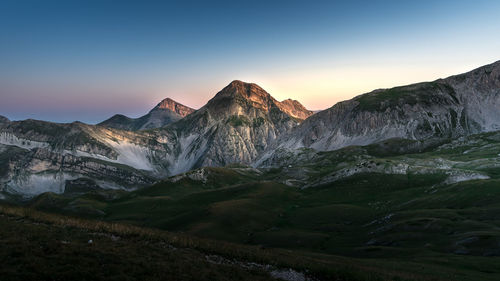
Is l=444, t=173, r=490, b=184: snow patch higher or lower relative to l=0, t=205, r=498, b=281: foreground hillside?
lower

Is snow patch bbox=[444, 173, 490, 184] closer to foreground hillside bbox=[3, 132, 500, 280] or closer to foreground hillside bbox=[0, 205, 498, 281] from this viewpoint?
foreground hillside bbox=[3, 132, 500, 280]

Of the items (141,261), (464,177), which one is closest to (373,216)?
(464,177)

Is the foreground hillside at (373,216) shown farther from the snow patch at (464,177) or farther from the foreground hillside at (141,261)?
the foreground hillside at (141,261)

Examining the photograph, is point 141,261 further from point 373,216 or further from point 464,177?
point 464,177

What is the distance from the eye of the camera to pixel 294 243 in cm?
7369

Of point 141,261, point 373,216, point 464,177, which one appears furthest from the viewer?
point 464,177

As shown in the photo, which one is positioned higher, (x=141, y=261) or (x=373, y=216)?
(x=141, y=261)

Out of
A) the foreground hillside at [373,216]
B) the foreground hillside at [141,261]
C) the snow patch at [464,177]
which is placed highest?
the foreground hillside at [141,261]

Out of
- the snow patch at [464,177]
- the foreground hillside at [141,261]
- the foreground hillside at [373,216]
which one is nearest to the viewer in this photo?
the foreground hillside at [141,261]

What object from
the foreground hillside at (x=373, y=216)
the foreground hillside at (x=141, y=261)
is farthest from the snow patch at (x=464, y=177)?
the foreground hillside at (x=141, y=261)

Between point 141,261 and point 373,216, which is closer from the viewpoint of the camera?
point 141,261

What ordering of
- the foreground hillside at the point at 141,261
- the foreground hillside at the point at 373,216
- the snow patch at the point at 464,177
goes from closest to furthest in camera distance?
the foreground hillside at the point at 141,261, the foreground hillside at the point at 373,216, the snow patch at the point at 464,177

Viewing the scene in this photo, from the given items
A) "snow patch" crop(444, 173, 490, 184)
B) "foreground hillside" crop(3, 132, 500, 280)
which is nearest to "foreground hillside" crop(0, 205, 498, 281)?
"foreground hillside" crop(3, 132, 500, 280)

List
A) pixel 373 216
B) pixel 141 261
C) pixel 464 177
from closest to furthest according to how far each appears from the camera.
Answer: pixel 141 261
pixel 373 216
pixel 464 177
